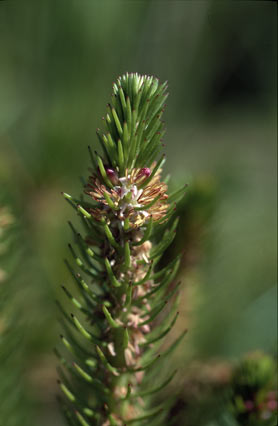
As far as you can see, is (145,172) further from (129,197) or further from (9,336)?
(9,336)

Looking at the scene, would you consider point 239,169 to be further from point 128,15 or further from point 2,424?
point 2,424

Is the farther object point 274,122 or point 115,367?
point 274,122

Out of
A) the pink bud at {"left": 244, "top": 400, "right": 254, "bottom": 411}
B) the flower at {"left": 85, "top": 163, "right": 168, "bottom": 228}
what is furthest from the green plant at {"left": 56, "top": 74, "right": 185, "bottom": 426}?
the pink bud at {"left": 244, "top": 400, "right": 254, "bottom": 411}

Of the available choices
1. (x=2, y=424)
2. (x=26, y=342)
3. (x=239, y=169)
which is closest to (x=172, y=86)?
(x=239, y=169)

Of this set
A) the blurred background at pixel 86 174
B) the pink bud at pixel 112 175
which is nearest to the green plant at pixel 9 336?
the blurred background at pixel 86 174

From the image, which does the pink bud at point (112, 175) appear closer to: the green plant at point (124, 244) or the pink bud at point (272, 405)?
the green plant at point (124, 244)

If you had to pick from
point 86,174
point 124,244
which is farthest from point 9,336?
point 86,174

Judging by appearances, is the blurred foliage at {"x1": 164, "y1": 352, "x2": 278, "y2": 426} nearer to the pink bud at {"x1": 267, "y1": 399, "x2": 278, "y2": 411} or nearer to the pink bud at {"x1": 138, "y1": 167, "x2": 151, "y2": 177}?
the pink bud at {"x1": 267, "y1": 399, "x2": 278, "y2": 411}
